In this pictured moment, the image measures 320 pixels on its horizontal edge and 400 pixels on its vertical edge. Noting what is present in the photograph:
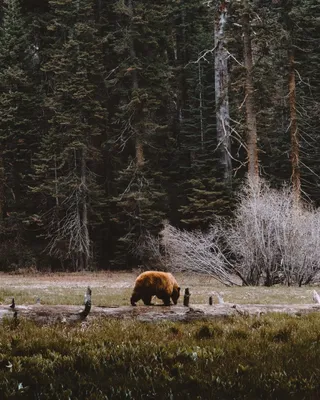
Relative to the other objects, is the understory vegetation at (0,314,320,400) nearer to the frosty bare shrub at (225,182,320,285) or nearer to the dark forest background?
the frosty bare shrub at (225,182,320,285)

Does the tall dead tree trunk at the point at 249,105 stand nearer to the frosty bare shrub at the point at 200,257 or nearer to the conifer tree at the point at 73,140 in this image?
the frosty bare shrub at the point at 200,257

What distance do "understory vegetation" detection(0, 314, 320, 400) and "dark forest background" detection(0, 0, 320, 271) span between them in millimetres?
25341

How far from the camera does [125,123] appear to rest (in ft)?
127

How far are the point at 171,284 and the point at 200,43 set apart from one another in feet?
136

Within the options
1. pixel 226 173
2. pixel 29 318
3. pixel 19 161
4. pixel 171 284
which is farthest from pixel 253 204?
pixel 19 161

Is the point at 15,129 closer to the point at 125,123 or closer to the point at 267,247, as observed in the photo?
the point at 125,123

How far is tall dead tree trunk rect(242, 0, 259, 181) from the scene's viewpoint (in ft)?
102

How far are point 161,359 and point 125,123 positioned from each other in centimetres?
3423

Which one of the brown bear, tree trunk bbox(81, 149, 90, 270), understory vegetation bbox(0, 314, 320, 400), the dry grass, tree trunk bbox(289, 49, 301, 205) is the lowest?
the dry grass

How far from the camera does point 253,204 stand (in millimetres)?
24969

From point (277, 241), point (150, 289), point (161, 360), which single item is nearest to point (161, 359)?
point (161, 360)

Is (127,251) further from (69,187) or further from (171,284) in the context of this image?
(171,284)

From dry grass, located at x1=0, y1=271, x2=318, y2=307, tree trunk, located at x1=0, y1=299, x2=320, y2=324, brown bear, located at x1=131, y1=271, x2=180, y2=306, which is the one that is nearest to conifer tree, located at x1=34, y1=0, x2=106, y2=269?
dry grass, located at x1=0, y1=271, x2=318, y2=307

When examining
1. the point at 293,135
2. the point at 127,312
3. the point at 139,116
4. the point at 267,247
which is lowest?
the point at 127,312
